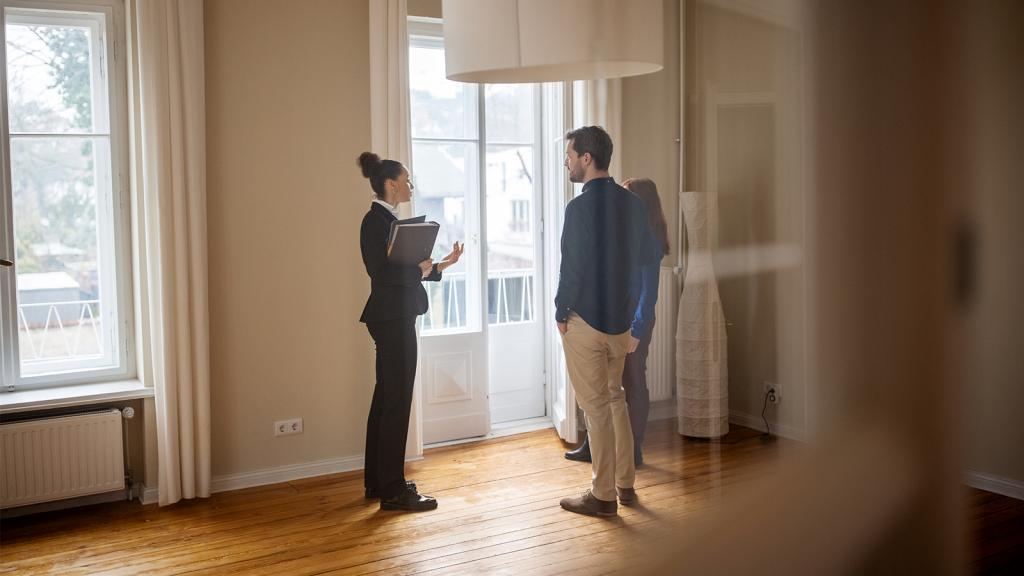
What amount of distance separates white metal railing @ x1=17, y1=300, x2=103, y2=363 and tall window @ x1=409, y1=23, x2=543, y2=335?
1.27 metres

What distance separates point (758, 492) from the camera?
4.9 inches

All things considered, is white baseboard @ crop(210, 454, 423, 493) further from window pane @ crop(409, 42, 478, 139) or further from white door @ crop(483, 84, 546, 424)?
window pane @ crop(409, 42, 478, 139)

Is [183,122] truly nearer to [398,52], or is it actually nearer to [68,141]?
[68,141]

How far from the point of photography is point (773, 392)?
155 millimetres

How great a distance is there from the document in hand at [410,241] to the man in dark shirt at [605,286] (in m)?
2.29

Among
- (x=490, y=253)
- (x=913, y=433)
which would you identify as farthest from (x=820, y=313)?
(x=490, y=253)

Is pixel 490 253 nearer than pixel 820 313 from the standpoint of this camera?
No

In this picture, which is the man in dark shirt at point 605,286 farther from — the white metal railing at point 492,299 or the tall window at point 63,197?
the white metal railing at point 492,299

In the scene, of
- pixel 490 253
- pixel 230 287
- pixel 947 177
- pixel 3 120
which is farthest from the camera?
pixel 490 253

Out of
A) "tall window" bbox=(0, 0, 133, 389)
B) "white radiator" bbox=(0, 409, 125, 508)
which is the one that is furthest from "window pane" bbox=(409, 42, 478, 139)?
"white radiator" bbox=(0, 409, 125, 508)

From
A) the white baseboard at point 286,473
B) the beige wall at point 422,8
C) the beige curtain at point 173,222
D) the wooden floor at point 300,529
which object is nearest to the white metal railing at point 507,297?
the wooden floor at point 300,529

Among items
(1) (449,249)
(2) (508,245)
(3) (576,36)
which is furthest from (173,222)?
(3) (576,36)

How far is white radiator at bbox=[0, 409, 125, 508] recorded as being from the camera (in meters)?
2.54

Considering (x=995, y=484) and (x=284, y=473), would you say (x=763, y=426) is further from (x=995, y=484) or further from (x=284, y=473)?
(x=284, y=473)
